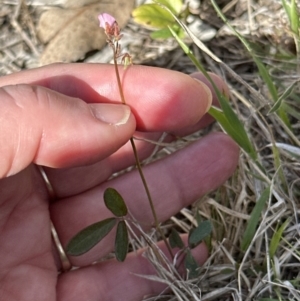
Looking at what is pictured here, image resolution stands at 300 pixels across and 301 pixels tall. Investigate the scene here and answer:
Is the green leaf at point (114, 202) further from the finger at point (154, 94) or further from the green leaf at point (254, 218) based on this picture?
the green leaf at point (254, 218)

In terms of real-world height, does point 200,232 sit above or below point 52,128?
below

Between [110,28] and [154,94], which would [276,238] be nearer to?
[154,94]

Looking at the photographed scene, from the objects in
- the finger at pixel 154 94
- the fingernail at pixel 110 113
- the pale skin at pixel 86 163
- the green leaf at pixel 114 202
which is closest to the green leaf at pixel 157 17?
the pale skin at pixel 86 163

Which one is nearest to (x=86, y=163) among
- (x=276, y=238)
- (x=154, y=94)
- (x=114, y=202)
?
(x=114, y=202)

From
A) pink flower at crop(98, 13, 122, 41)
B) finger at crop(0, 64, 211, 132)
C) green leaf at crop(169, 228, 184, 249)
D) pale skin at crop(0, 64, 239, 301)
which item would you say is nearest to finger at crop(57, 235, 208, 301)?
pale skin at crop(0, 64, 239, 301)

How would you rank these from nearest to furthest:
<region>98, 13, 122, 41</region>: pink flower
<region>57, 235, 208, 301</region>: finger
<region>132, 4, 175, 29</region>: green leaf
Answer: <region>98, 13, 122, 41</region>: pink flower
<region>57, 235, 208, 301</region>: finger
<region>132, 4, 175, 29</region>: green leaf

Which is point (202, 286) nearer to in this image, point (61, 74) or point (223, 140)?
point (223, 140)

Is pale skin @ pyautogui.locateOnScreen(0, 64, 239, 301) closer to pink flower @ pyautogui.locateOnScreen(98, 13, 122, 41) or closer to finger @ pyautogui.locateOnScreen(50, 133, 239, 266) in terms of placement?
finger @ pyautogui.locateOnScreen(50, 133, 239, 266)
